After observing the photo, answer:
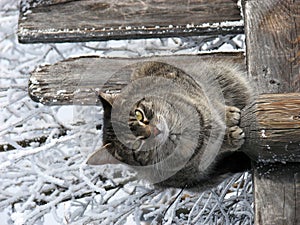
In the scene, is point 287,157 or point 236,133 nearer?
point 287,157

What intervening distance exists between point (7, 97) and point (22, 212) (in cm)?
46

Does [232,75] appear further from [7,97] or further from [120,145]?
[7,97]

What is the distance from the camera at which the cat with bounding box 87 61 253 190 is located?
1.42 m

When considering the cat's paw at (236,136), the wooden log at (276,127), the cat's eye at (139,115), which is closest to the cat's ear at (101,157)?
the cat's eye at (139,115)

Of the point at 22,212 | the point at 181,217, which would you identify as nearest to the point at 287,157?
the point at 181,217

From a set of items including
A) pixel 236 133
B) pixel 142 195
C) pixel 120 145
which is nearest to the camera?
pixel 236 133

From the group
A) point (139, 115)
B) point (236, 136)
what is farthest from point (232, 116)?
point (139, 115)

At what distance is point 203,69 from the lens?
4.94 feet

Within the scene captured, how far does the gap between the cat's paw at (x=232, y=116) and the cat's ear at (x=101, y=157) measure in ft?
1.25

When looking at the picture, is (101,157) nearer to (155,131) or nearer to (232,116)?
(155,131)

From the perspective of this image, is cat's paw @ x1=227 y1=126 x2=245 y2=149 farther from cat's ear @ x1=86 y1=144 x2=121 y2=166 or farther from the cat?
cat's ear @ x1=86 y1=144 x2=121 y2=166

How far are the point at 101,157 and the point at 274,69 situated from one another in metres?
0.56

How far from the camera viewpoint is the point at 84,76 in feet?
4.91

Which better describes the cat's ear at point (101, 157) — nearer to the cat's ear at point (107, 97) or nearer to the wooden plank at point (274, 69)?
the cat's ear at point (107, 97)
